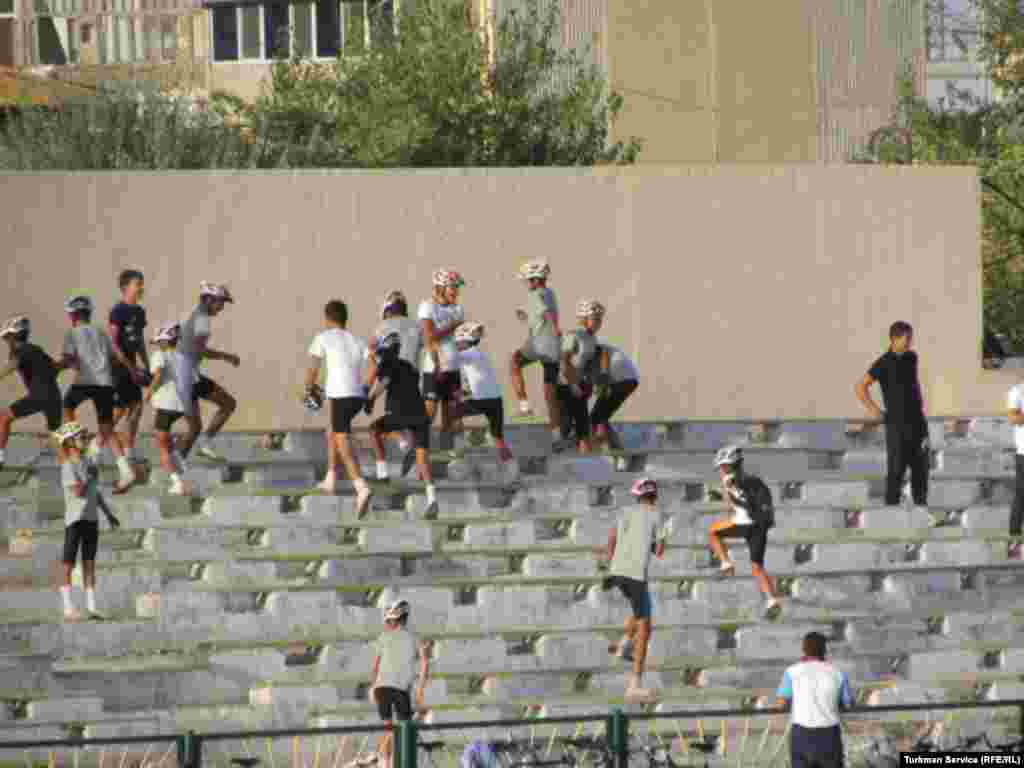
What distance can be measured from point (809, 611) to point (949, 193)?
7.48 meters

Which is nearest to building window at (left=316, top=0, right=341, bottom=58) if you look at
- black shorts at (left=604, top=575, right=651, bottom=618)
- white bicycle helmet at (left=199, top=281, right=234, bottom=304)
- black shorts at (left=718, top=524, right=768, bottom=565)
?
white bicycle helmet at (left=199, top=281, right=234, bottom=304)

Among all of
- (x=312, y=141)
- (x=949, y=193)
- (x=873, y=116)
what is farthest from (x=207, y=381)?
(x=873, y=116)

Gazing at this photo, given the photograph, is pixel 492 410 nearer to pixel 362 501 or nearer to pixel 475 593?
pixel 362 501

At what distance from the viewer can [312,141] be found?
34.2 metres

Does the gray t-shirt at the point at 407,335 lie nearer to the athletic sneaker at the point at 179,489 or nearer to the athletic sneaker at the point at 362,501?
the athletic sneaker at the point at 362,501

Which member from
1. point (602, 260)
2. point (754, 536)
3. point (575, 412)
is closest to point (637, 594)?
point (754, 536)

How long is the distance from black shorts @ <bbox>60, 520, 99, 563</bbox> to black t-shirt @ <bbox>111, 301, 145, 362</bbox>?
2845 mm

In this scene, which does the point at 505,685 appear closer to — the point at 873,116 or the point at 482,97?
the point at 482,97

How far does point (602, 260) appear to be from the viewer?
26922 mm

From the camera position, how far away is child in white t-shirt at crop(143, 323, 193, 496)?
21.8 meters

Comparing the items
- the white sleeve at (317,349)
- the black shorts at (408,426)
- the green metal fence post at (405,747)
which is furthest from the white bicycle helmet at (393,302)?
the green metal fence post at (405,747)

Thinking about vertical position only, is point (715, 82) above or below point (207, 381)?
above

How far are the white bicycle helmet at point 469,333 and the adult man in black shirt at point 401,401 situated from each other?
0.97 metres

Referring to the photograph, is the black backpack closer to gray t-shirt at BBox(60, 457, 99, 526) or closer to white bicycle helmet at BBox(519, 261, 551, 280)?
white bicycle helmet at BBox(519, 261, 551, 280)
